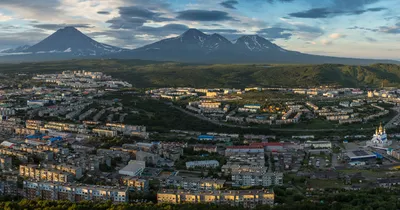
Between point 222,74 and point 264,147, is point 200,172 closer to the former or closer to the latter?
point 264,147

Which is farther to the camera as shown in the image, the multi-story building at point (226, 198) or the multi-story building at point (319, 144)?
the multi-story building at point (319, 144)

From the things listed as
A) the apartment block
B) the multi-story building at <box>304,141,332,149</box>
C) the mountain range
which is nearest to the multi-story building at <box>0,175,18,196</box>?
the apartment block

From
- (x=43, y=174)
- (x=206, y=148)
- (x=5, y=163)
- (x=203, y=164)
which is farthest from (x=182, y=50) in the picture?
(x=43, y=174)

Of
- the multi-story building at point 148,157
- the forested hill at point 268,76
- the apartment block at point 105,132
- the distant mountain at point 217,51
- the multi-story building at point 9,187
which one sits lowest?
the multi-story building at point 9,187

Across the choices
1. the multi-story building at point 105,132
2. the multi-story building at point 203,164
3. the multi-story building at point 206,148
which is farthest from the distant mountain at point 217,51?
the multi-story building at point 203,164

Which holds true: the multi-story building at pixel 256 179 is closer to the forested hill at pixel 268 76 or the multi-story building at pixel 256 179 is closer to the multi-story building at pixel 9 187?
the multi-story building at pixel 9 187

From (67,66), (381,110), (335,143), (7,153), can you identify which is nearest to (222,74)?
(67,66)
